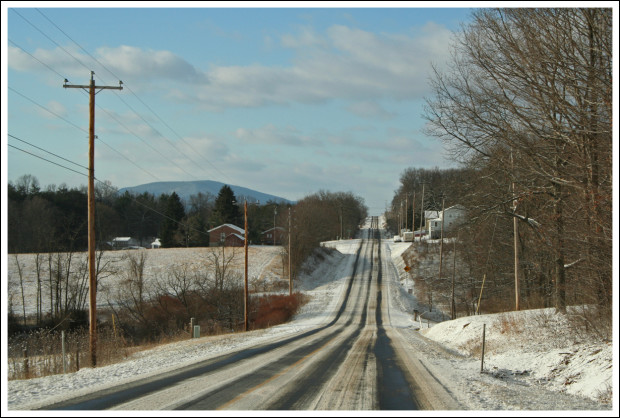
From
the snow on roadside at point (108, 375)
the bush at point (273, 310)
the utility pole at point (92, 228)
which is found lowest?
the bush at point (273, 310)

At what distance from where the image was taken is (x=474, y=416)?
8477 millimetres

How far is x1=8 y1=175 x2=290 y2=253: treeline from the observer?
58.8 meters

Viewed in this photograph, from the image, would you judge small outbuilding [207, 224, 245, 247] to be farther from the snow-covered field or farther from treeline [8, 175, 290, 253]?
the snow-covered field

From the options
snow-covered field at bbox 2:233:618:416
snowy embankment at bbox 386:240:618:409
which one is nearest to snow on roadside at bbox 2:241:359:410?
snow-covered field at bbox 2:233:618:416

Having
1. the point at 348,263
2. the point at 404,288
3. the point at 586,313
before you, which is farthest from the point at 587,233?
the point at 348,263

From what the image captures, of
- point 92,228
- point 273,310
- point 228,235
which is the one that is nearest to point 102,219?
point 228,235

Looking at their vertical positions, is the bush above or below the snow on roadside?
below

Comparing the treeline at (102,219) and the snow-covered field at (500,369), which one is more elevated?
the treeline at (102,219)

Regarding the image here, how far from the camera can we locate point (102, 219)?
2936 inches

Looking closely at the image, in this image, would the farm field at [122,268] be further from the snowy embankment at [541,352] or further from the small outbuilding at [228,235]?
the snowy embankment at [541,352]

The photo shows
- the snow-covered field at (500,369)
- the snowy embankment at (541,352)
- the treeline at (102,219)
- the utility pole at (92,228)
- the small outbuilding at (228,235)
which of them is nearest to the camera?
Result: the snow-covered field at (500,369)

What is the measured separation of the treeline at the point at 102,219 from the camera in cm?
5884

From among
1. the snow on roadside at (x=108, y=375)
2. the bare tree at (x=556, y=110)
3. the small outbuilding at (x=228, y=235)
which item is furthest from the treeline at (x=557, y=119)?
the small outbuilding at (x=228, y=235)

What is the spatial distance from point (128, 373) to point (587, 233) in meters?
13.2
